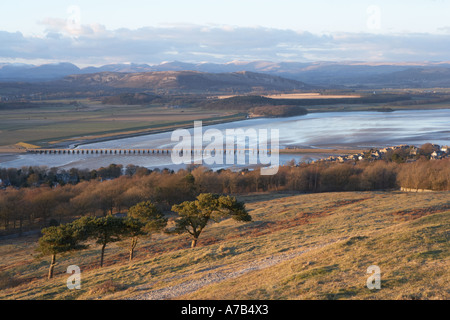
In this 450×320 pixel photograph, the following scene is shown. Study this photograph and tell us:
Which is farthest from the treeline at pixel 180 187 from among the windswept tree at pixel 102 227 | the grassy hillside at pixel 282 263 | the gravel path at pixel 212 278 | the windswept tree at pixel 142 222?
the gravel path at pixel 212 278

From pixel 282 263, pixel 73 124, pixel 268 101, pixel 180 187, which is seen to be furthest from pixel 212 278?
pixel 268 101

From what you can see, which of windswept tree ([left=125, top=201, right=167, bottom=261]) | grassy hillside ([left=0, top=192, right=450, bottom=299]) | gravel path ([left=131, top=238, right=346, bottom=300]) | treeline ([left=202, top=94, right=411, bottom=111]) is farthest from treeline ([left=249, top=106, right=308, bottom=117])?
gravel path ([left=131, top=238, right=346, bottom=300])

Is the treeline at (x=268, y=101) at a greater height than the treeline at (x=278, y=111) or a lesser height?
greater

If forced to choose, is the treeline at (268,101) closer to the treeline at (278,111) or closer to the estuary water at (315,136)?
the treeline at (278,111)

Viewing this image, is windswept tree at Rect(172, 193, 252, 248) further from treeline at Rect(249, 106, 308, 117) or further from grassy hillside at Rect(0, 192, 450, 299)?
treeline at Rect(249, 106, 308, 117)

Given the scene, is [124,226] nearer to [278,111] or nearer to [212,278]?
[212,278]
